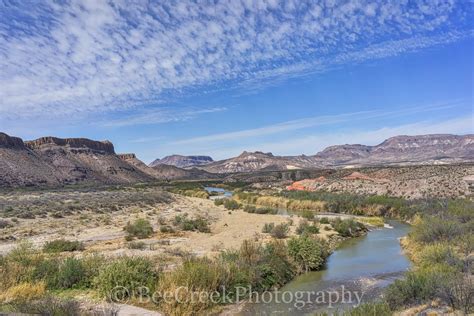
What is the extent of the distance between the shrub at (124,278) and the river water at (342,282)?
2.98 m

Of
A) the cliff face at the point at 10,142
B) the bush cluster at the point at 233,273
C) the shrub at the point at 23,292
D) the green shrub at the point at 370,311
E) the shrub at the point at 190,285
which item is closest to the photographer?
the green shrub at the point at 370,311

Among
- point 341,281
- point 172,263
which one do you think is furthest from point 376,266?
point 172,263

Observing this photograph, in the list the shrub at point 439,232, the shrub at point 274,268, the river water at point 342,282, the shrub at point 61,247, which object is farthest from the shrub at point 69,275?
the shrub at point 439,232

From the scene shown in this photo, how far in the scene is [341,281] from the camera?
14.8 m

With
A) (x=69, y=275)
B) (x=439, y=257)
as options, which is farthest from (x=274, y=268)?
(x=69, y=275)

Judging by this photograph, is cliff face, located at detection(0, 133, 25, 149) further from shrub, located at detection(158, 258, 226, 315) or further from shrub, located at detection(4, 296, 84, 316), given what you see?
shrub, located at detection(4, 296, 84, 316)

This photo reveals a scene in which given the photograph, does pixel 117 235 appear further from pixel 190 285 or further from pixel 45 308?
pixel 45 308

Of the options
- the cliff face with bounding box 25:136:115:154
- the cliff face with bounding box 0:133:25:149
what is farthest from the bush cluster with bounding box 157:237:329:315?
the cliff face with bounding box 25:136:115:154

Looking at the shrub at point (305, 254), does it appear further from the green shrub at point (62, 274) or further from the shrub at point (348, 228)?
the shrub at point (348, 228)

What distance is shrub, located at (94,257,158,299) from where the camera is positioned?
1097cm

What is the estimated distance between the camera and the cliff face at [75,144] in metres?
133

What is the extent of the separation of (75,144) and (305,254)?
145029 millimetres

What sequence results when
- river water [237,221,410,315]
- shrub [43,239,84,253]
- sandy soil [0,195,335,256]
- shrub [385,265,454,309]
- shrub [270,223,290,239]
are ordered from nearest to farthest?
shrub [385,265,454,309]
river water [237,221,410,315]
shrub [43,239,84,253]
sandy soil [0,195,335,256]
shrub [270,223,290,239]

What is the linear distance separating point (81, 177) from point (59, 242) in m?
112
